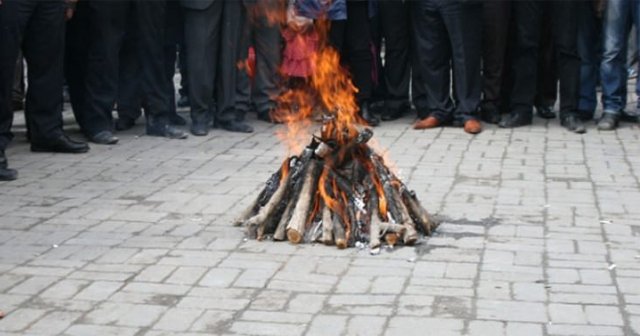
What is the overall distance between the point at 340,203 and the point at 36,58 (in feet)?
12.1

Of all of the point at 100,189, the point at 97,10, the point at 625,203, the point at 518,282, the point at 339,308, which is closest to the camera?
the point at 339,308

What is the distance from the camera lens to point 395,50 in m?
11.0

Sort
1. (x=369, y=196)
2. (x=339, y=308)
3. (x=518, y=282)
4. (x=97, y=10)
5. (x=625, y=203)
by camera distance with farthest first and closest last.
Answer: (x=97, y=10)
(x=625, y=203)
(x=369, y=196)
(x=518, y=282)
(x=339, y=308)

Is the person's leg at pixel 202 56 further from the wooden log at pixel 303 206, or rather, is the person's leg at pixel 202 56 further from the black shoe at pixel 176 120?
the wooden log at pixel 303 206

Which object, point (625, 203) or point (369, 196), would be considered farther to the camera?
point (625, 203)

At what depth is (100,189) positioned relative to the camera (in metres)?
7.88

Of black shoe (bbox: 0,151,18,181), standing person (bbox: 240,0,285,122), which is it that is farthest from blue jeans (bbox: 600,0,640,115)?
black shoe (bbox: 0,151,18,181)

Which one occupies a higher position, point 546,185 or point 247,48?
point 247,48

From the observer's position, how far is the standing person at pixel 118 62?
968 centimetres

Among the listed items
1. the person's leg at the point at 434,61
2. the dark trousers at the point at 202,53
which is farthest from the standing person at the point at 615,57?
the dark trousers at the point at 202,53

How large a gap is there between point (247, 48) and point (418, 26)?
1.63 meters

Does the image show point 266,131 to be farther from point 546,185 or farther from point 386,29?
point 546,185

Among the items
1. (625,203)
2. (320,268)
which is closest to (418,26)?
(625,203)

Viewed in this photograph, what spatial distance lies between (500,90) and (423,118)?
834 millimetres
